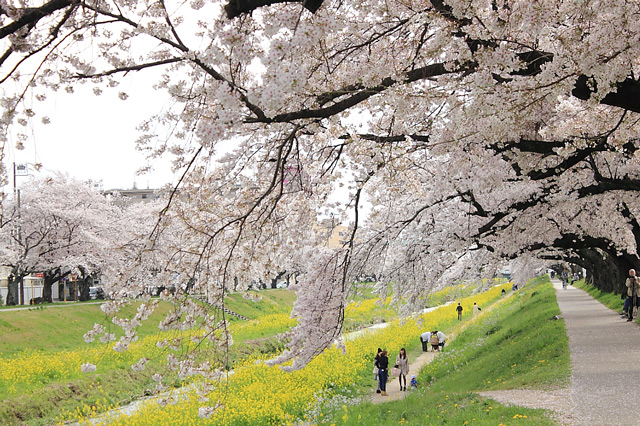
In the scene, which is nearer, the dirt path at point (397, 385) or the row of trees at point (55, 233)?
the dirt path at point (397, 385)

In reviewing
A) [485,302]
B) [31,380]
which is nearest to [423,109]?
[31,380]

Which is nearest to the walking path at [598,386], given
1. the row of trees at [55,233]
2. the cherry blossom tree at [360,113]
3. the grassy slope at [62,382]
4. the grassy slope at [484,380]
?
the grassy slope at [484,380]

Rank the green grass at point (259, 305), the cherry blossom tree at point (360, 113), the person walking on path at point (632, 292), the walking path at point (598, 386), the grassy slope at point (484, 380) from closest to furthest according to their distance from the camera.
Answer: the cherry blossom tree at point (360, 113), the walking path at point (598, 386), the grassy slope at point (484, 380), the person walking on path at point (632, 292), the green grass at point (259, 305)

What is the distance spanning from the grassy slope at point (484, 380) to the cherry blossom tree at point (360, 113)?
94.3 inches

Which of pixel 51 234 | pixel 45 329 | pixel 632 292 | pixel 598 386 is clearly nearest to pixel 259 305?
pixel 51 234

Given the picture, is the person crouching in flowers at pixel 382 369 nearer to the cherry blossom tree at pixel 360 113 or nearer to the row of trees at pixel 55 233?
the cherry blossom tree at pixel 360 113

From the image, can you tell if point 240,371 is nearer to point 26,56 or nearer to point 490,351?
point 490,351

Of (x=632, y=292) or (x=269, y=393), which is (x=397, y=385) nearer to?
(x=269, y=393)

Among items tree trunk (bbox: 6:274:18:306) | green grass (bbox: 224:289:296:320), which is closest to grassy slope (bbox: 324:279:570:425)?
green grass (bbox: 224:289:296:320)

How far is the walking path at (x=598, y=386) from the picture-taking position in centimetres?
657

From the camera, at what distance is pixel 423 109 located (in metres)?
7.44

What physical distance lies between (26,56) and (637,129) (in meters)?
7.10

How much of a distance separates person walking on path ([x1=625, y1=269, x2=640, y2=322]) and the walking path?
950mm

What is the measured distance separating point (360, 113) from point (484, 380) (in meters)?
6.56
